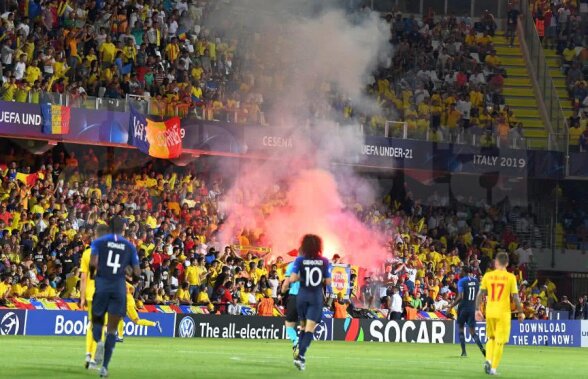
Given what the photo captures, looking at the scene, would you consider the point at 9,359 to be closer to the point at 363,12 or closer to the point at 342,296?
the point at 342,296

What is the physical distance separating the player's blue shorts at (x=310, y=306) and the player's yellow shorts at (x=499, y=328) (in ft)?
8.15

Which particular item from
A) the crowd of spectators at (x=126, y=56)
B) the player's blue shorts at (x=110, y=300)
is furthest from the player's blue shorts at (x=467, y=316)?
the crowd of spectators at (x=126, y=56)

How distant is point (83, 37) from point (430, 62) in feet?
48.5

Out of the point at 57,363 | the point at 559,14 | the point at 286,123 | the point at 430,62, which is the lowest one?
the point at 57,363

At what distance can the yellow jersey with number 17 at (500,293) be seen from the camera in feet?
62.4

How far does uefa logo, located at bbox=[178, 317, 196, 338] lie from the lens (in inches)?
1275

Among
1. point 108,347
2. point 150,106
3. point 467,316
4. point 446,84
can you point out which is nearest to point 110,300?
point 108,347

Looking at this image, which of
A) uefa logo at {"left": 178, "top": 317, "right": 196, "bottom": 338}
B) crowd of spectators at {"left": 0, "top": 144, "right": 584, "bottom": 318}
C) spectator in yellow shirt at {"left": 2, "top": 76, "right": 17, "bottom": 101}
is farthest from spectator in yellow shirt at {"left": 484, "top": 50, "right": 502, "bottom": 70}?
spectator in yellow shirt at {"left": 2, "top": 76, "right": 17, "bottom": 101}

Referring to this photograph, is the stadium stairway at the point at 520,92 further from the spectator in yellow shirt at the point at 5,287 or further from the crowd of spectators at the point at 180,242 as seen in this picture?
the spectator in yellow shirt at the point at 5,287

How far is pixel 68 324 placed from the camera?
3045 cm

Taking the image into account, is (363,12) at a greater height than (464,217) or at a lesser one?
greater

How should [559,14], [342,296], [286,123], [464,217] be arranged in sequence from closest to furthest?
1. [342,296]
2. [286,123]
3. [464,217]
4. [559,14]

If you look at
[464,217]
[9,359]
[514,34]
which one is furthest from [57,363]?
[514,34]

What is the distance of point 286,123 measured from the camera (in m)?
40.9
